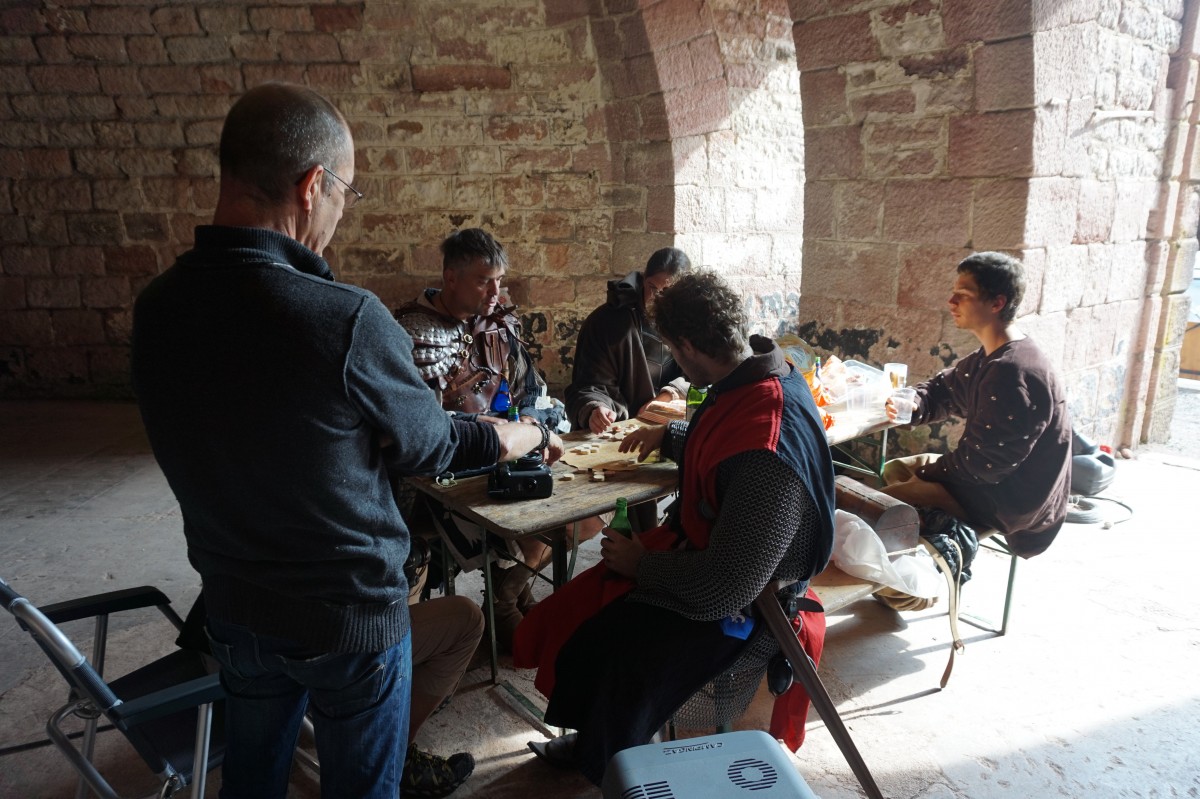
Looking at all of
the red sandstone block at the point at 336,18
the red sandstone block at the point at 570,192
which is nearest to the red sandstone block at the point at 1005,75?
the red sandstone block at the point at 570,192

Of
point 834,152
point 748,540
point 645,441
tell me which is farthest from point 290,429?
point 834,152

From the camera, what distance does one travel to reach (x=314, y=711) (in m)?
1.52

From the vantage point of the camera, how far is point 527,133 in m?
5.95

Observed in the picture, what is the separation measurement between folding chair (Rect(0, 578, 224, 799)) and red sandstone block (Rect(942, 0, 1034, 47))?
12.9 ft

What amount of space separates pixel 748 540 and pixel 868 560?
831mm

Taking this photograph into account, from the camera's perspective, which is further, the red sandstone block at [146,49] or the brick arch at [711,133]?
the red sandstone block at [146,49]

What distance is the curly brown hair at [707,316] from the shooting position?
197 cm

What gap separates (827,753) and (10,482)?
199 inches

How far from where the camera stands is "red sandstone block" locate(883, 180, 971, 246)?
3826mm

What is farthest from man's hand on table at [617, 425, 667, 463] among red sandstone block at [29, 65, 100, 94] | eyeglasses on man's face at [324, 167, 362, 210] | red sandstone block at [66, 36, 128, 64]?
red sandstone block at [29, 65, 100, 94]

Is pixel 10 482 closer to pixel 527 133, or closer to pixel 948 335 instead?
pixel 527 133

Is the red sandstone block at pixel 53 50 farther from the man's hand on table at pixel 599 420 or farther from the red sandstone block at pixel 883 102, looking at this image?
the red sandstone block at pixel 883 102

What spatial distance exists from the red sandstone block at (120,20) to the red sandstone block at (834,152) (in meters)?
5.11

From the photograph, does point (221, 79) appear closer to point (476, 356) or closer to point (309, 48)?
point (309, 48)
